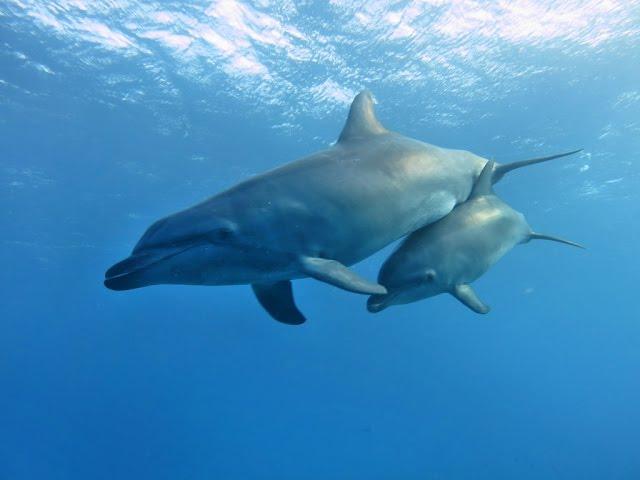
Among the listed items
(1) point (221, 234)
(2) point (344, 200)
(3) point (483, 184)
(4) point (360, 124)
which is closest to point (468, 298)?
(3) point (483, 184)

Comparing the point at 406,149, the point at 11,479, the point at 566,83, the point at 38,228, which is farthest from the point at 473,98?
the point at 11,479

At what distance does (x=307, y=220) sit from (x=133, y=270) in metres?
1.64

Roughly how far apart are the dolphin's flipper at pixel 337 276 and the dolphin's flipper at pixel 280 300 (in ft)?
4.42

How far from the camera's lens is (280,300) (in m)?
6.32

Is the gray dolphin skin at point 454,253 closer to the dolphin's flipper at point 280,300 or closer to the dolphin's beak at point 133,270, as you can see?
the dolphin's flipper at point 280,300

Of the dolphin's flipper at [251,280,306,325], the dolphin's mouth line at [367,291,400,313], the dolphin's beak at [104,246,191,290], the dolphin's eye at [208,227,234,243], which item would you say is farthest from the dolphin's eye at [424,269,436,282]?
the dolphin's beak at [104,246,191,290]

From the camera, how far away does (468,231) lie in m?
5.97

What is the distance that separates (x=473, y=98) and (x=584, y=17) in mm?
4798

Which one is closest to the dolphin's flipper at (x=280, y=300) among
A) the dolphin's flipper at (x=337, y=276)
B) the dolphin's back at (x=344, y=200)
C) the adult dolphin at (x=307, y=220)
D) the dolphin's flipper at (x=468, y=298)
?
the adult dolphin at (x=307, y=220)

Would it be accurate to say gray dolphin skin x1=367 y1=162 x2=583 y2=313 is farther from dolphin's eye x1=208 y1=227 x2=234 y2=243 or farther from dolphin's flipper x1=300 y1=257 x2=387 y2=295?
dolphin's eye x1=208 y1=227 x2=234 y2=243

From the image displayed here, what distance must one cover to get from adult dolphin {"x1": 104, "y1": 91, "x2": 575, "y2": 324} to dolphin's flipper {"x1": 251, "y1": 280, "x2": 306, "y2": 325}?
0.11 metres

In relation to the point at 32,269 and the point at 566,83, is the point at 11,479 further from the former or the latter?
the point at 566,83

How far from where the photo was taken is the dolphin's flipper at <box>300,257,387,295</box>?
457 cm

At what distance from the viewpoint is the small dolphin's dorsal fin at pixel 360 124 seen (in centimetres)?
627
